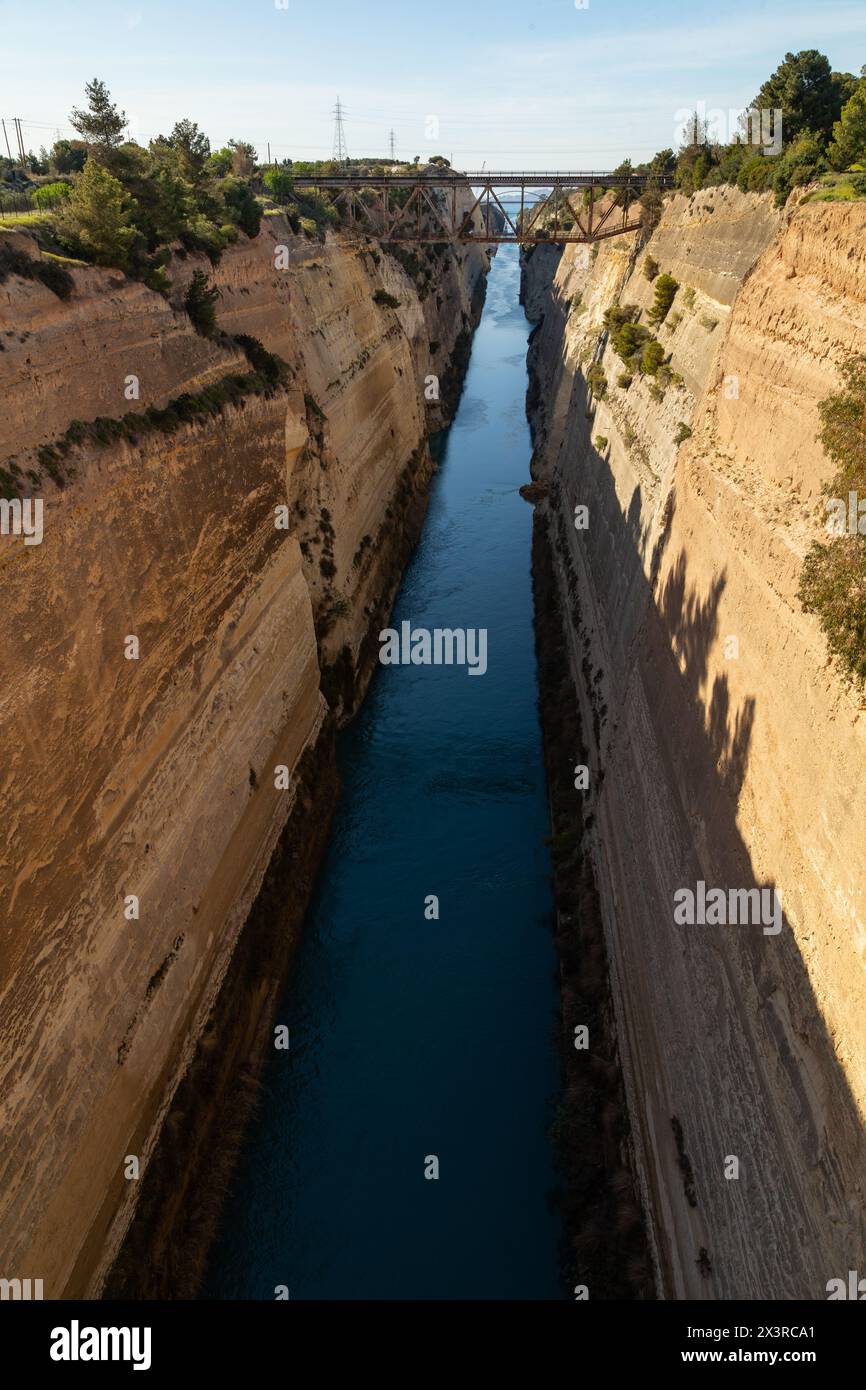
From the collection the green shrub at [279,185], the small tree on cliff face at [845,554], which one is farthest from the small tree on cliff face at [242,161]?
the small tree on cliff face at [845,554]

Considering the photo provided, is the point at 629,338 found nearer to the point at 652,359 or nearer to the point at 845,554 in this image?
the point at 652,359

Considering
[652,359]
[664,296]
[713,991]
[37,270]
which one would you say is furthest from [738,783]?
[664,296]

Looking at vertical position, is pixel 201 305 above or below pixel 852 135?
below

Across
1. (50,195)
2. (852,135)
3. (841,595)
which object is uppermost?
(852,135)

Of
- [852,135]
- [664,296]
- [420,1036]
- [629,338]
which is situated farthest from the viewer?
[629,338]

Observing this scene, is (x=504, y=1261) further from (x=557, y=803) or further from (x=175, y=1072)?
(x=557, y=803)

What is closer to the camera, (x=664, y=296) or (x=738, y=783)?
(x=738, y=783)

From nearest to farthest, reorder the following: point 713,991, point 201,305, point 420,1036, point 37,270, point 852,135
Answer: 1. point 713,991
2. point 37,270
3. point 852,135
4. point 420,1036
5. point 201,305

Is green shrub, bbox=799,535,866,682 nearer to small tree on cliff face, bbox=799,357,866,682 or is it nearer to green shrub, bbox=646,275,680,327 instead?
small tree on cliff face, bbox=799,357,866,682
